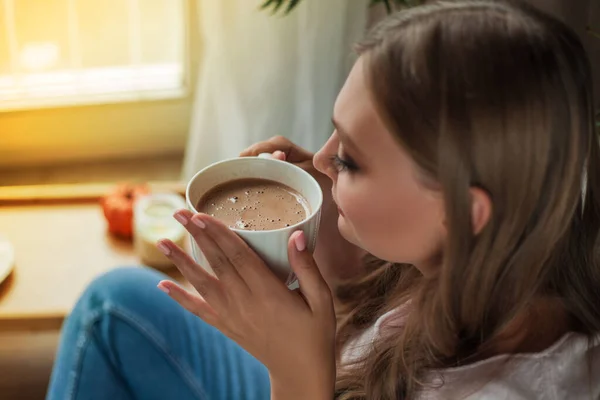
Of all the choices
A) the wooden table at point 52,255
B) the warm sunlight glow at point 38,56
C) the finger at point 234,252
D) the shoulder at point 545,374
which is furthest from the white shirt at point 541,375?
the warm sunlight glow at point 38,56

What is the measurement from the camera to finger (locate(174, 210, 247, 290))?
2.17ft

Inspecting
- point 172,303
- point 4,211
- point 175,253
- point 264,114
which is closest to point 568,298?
point 175,253

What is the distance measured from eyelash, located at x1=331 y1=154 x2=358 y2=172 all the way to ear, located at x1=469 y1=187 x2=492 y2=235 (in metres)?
0.12

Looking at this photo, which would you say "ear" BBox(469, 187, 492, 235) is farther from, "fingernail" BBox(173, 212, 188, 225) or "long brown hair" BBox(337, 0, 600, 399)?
"fingernail" BBox(173, 212, 188, 225)

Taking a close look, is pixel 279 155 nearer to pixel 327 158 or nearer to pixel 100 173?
pixel 327 158

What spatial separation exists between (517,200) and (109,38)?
129 cm

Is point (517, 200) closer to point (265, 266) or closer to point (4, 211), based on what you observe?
point (265, 266)

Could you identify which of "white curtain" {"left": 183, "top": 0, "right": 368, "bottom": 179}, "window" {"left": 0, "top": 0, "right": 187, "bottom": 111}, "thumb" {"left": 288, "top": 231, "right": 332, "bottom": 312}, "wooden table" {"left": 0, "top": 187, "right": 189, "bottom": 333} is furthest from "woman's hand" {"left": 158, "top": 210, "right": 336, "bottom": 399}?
"window" {"left": 0, "top": 0, "right": 187, "bottom": 111}

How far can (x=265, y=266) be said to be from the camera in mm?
691

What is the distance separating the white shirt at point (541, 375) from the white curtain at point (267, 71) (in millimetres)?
749

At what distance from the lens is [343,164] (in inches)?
27.1

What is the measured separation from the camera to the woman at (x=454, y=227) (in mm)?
589

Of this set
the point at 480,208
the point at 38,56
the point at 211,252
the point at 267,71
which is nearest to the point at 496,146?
the point at 480,208

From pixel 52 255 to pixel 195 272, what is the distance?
24.4 inches
